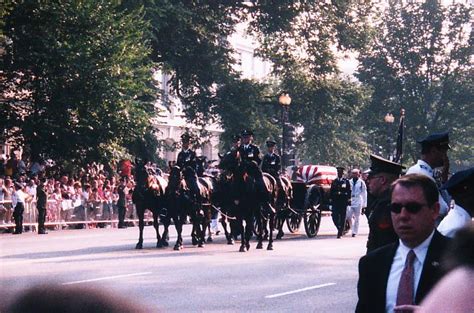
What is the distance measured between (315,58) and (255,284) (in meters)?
41.7

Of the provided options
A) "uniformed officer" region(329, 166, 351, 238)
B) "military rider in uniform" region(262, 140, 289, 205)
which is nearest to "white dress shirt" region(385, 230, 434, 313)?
"military rider in uniform" region(262, 140, 289, 205)

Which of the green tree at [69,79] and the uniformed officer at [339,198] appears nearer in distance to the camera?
the uniformed officer at [339,198]

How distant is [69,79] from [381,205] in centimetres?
3345

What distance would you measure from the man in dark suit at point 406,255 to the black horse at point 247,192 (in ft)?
66.0

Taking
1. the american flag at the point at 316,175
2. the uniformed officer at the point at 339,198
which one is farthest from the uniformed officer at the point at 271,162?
the american flag at the point at 316,175

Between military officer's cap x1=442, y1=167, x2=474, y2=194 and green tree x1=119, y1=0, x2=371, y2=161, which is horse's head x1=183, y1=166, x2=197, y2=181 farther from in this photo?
green tree x1=119, y1=0, x2=371, y2=161

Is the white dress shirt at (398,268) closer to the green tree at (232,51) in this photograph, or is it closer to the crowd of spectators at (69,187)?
the crowd of spectators at (69,187)

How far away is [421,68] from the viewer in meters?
84.9

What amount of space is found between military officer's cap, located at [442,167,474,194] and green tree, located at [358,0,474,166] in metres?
76.5

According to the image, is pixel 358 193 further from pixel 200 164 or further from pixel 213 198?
pixel 200 164

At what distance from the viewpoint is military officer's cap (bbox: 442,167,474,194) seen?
7.05 meters

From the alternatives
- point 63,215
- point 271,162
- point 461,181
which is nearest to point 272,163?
point 271,162

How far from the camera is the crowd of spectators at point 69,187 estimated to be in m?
36.4

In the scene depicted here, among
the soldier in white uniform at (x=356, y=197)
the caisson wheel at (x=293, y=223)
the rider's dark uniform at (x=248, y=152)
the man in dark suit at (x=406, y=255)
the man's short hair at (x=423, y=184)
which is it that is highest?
the rider's dark uniform at (x=248, y=152)
